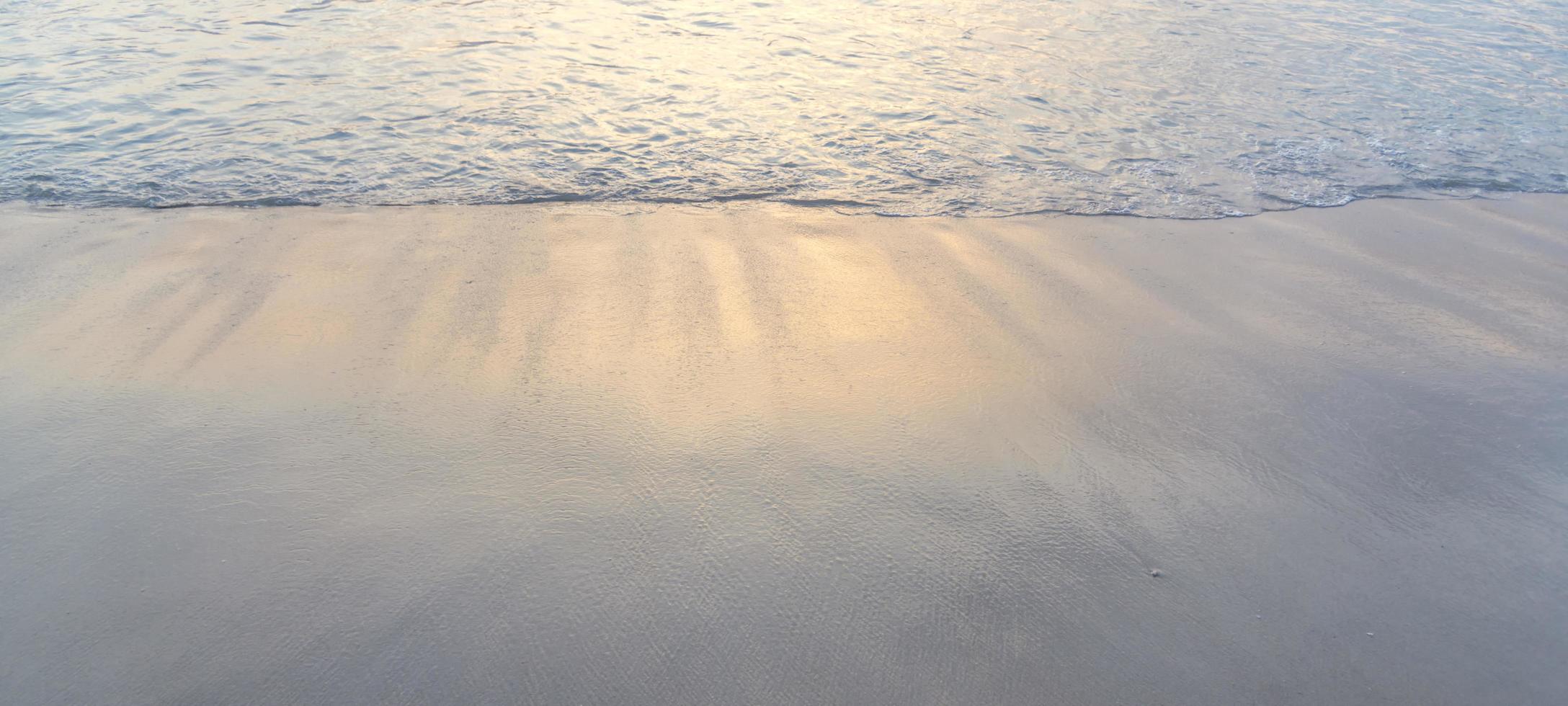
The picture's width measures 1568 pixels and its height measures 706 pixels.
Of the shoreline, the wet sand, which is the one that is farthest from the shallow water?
the wet sand

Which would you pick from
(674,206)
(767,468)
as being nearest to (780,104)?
(674,206)

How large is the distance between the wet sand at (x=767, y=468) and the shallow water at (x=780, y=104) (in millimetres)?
744

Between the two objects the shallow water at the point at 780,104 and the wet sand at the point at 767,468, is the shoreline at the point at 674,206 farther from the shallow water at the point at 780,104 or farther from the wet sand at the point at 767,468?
the wet sand at the point at 767,468

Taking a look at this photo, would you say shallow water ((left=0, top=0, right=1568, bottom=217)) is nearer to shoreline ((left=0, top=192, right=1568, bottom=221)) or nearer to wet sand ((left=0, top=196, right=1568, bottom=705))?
shoreline ((left=0, top=192, right=1568, bottom=221))

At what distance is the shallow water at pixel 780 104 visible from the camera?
5164mm

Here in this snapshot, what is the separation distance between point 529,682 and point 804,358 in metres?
1.67

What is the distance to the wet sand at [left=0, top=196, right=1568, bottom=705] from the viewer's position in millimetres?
2254

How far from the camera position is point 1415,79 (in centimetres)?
730

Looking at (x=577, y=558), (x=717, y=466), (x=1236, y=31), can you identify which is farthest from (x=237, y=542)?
(x=1236, y=31)

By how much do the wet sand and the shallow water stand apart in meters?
0.74

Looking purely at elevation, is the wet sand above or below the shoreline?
below

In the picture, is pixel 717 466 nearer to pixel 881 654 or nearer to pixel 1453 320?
pixel 881 654

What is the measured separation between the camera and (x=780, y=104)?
6438 millimetres

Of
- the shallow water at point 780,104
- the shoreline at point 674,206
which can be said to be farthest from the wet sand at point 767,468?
the shallow water at point 780,104
